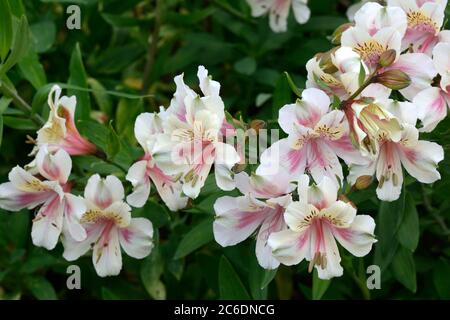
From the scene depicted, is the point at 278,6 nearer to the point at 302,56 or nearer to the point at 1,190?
the point at 302,56

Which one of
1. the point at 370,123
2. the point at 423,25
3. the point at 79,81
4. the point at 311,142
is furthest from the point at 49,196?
Result: the point at 423,25

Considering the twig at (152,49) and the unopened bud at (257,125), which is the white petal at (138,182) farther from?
the twig at (152,49)

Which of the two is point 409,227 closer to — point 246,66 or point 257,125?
point 257,125

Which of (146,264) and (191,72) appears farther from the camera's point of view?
(191,72)

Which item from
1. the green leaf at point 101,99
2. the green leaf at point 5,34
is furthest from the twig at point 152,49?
the green leaf at point 5,34

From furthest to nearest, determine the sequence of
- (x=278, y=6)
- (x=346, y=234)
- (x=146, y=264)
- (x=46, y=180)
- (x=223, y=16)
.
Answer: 1. (x=223, y=16)
2. (x=278, y=6)
3. (x=146, y=264)
4. (x=46, y=180)
5. (x=346, y=234)
